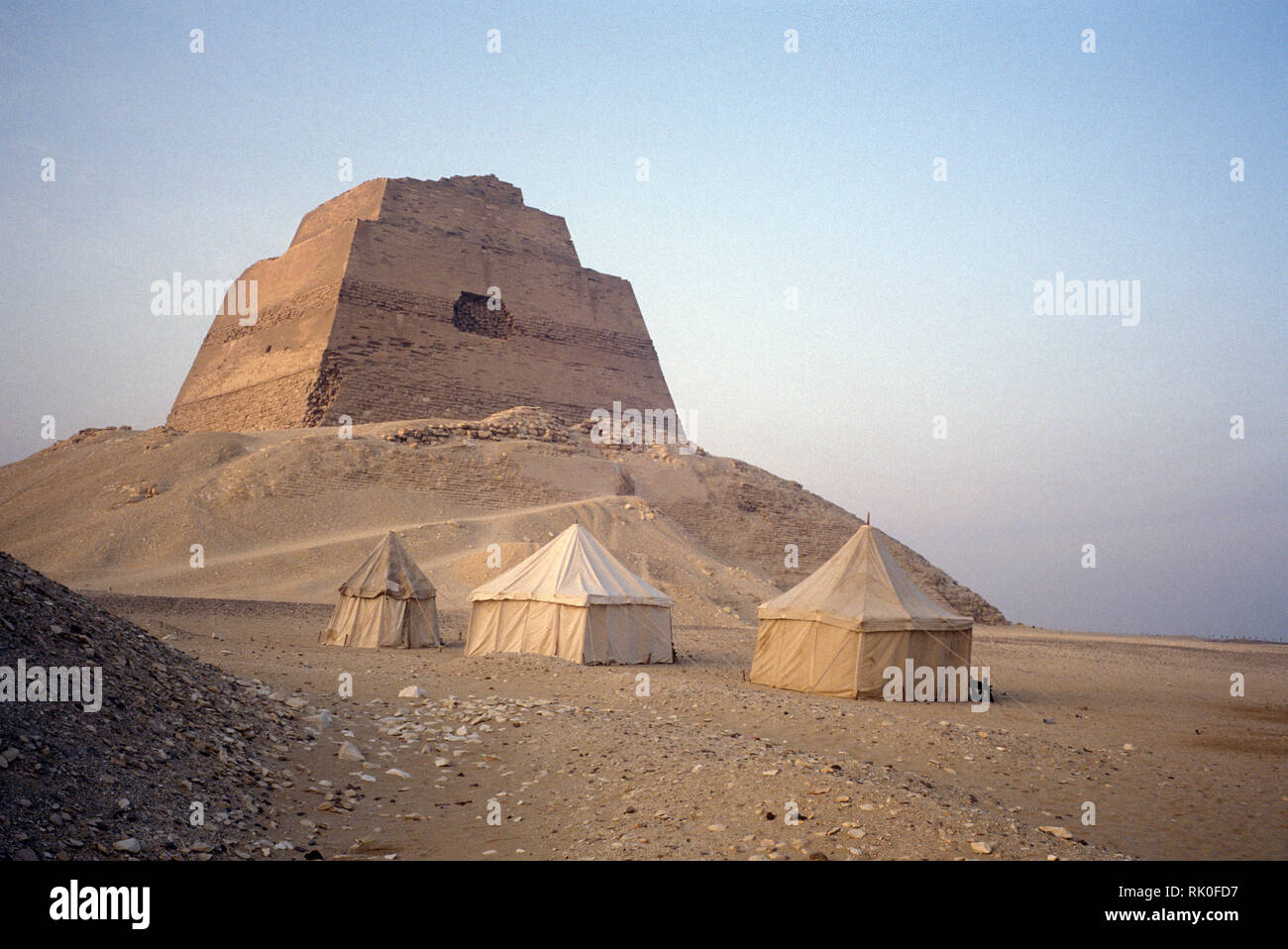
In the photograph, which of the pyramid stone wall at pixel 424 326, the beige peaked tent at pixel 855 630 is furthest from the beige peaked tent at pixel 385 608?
the pyramid stone wall at pixel 424 326

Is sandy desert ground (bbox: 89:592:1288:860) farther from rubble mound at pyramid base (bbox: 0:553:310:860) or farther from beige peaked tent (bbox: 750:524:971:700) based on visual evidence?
beige peaked tent (bbox: 750:524:971:700)

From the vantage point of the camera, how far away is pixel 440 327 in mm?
41938

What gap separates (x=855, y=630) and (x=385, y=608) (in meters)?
6.65

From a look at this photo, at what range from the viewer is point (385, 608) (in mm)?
12422

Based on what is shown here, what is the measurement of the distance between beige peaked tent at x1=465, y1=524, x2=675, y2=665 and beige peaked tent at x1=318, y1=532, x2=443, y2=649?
51.9 inches

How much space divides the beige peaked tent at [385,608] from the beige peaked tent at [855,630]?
5.07 meters

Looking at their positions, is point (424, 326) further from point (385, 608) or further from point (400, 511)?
point (385, 608)

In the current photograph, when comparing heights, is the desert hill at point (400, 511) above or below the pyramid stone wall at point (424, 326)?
below

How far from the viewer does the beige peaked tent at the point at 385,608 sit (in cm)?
1238

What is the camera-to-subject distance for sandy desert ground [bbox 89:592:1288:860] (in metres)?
3.88

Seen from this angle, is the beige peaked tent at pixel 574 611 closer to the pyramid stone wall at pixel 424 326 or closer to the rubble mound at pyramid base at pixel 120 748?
the rubble mound at pyramid base at pixel 120 748

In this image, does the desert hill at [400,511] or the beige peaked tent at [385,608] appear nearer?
the beige peaked tent at [385,608]

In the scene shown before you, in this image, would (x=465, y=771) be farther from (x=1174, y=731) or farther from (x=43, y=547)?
(x=43, y=547)
